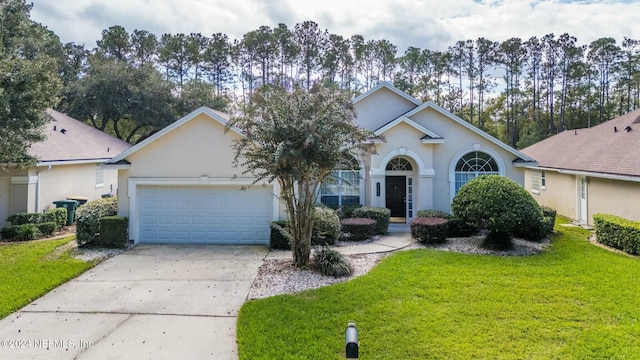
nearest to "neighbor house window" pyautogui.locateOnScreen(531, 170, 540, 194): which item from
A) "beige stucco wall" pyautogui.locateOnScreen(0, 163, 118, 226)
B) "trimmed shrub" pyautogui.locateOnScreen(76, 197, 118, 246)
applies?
"trimmed shrub" pyautogui.locateOnScreen(76, 197, 118, 246)

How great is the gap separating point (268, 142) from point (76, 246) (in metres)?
8.20

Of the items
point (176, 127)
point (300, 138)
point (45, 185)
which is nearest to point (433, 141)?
point (300, 138)

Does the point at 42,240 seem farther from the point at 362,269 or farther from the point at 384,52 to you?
the point at 384,52

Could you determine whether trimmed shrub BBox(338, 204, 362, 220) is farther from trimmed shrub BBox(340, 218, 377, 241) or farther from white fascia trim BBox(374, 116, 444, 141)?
white fascia trim BBox(374, 116, 444, 141)

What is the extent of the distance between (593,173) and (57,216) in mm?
22251

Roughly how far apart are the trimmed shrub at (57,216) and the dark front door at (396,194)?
14.0 meters

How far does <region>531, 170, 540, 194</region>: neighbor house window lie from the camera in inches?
866

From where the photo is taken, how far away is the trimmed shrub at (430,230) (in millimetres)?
11812

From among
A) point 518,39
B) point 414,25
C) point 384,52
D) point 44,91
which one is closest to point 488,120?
point 518,39

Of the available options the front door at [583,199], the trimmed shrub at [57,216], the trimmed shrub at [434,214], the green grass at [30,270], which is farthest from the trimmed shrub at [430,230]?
the trimmed shrub at [57,216]

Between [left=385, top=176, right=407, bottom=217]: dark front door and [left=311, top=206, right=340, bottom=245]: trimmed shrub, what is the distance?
187 inches

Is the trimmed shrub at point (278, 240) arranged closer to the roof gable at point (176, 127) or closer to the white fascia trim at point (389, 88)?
the roof gable at point (176, 127)

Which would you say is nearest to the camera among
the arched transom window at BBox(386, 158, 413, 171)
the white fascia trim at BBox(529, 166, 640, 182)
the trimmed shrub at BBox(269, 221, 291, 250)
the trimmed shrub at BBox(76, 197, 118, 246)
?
the trimmed shrub at BBox(269, 221, 291, 250)

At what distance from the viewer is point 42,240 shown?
42.5 ft
